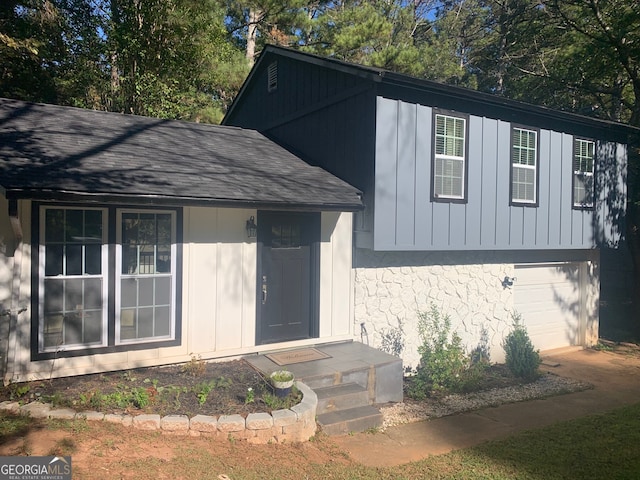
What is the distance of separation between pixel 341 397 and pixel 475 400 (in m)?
2.63

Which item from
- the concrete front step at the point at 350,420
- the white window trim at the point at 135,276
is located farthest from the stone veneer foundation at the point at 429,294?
the white window trim at the point at 135,276

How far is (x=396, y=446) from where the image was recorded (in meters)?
5.84

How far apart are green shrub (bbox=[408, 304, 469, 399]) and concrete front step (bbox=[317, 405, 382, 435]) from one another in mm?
1482

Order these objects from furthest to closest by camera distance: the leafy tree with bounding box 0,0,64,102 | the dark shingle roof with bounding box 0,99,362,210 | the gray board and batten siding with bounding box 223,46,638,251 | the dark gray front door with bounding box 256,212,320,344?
the leafy tree with bounding box 0,0,64,102 < the gray board and batten siding with bounding box 223,46,638,251 < the dark gray front door with bounding box 256,212,320,344 < the dark shingle roof with bounding box 0,99,362,210

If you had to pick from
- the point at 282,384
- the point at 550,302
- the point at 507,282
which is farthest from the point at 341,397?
the point at 550,302

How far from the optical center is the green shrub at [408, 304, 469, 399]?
308 inches

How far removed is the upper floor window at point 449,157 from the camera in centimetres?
842

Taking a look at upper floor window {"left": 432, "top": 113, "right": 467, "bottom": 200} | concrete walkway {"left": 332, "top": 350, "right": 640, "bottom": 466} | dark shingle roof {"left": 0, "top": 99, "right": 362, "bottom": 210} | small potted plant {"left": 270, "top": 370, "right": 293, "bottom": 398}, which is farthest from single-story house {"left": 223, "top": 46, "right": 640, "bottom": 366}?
small potted plant {"left": 270, "top": 370, "right": 293, "bottom": 398}

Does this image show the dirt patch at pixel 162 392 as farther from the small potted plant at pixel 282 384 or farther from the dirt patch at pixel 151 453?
the dirt patch at pixel 151 453

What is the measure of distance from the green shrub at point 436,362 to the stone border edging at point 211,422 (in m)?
3.01

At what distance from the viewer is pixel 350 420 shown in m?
6.11

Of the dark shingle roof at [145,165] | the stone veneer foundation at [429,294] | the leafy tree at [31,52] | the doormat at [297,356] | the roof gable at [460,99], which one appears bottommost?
the doormat at [297,356]

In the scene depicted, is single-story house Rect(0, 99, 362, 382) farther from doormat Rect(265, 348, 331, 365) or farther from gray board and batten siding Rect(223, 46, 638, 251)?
gray board and batten siding Rect(223, 46, 638, 251)

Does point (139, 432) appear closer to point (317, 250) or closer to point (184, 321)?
point (184, 321)
